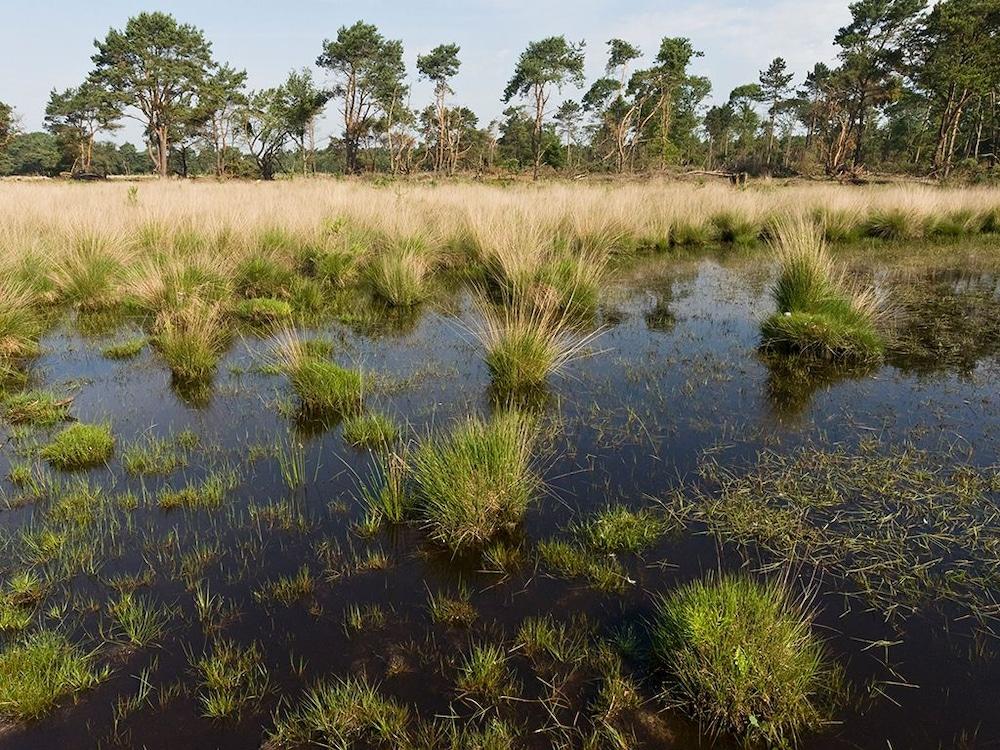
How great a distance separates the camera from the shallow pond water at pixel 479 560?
6.10ft

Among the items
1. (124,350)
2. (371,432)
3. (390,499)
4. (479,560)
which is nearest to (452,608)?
(479,560)

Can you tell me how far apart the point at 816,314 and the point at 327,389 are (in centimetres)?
474

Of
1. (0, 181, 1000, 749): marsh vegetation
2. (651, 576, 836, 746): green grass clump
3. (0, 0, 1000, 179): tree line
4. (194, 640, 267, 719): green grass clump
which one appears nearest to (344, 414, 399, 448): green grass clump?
(0, 181, 1000, 749): marsh vegetation

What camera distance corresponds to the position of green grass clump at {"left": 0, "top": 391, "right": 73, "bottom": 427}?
385cm

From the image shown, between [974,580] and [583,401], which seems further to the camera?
[583,401]

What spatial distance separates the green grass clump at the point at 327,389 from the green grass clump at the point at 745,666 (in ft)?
9.24

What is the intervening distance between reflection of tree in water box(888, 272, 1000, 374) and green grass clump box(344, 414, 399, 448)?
4.45 meters

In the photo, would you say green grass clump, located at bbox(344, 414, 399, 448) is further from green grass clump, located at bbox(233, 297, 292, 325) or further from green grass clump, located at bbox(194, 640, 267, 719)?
green grass clump, located at bbox(233, 297, 292, 325)

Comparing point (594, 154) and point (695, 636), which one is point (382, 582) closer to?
point (695, 636)

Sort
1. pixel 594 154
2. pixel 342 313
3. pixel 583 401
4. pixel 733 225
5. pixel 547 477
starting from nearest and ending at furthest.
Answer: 1. pixel 547 477
2. pixel 583 401
3. pixel 342 313
4. pixel 733 225
5. pixel 594 154

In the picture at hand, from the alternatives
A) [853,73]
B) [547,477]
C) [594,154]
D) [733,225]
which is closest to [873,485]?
[547,477]

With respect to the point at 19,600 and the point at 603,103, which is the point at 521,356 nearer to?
the point at 19,600

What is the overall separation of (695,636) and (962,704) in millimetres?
914

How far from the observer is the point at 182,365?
477 centimetres
